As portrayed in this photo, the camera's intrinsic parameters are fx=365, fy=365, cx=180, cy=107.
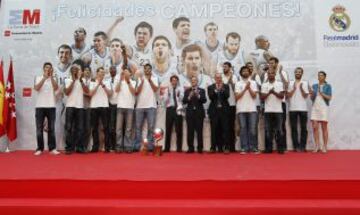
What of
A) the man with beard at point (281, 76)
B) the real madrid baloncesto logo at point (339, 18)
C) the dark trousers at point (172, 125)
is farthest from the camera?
the real madrid baloncesto logo at point (339, 18)

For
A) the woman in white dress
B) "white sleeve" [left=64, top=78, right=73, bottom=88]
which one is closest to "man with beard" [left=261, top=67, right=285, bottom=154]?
the woman in white dress

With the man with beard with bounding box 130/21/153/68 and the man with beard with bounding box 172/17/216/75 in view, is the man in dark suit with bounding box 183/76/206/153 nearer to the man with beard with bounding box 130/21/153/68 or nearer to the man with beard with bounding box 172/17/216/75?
the man with beard with bounding box 172/17/216/75

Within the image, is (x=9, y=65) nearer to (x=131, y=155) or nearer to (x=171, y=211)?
(x=131, y=155)

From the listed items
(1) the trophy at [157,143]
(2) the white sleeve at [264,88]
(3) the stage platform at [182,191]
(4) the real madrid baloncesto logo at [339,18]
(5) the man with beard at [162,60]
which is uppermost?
(4) the real madrid baloncesto logo at [339,18]

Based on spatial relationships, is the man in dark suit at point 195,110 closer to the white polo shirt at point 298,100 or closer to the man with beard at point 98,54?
the white polo shirt at point 298,100

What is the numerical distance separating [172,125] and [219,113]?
0.87 m

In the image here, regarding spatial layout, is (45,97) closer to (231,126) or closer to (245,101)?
(231,126)

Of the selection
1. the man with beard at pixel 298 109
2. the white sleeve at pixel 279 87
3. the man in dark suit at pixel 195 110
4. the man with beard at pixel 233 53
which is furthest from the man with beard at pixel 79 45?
the man with beard at pixel 298 109

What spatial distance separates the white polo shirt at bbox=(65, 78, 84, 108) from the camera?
6.07 meters

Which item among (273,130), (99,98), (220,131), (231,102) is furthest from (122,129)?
(273,130)

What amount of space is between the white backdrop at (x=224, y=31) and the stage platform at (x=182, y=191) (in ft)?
8.94

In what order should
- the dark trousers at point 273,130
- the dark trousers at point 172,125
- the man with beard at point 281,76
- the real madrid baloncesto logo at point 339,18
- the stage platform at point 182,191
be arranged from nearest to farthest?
the stage platform at point 182,191 → the dark trousers at point 273,130 → the man with beard at point 281,76 → the dark trousers at point 172,125 → the real madrid baloncesto logo at point 339,18

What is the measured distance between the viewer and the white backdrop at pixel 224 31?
639 centimetres

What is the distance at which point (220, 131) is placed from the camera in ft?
19.6
